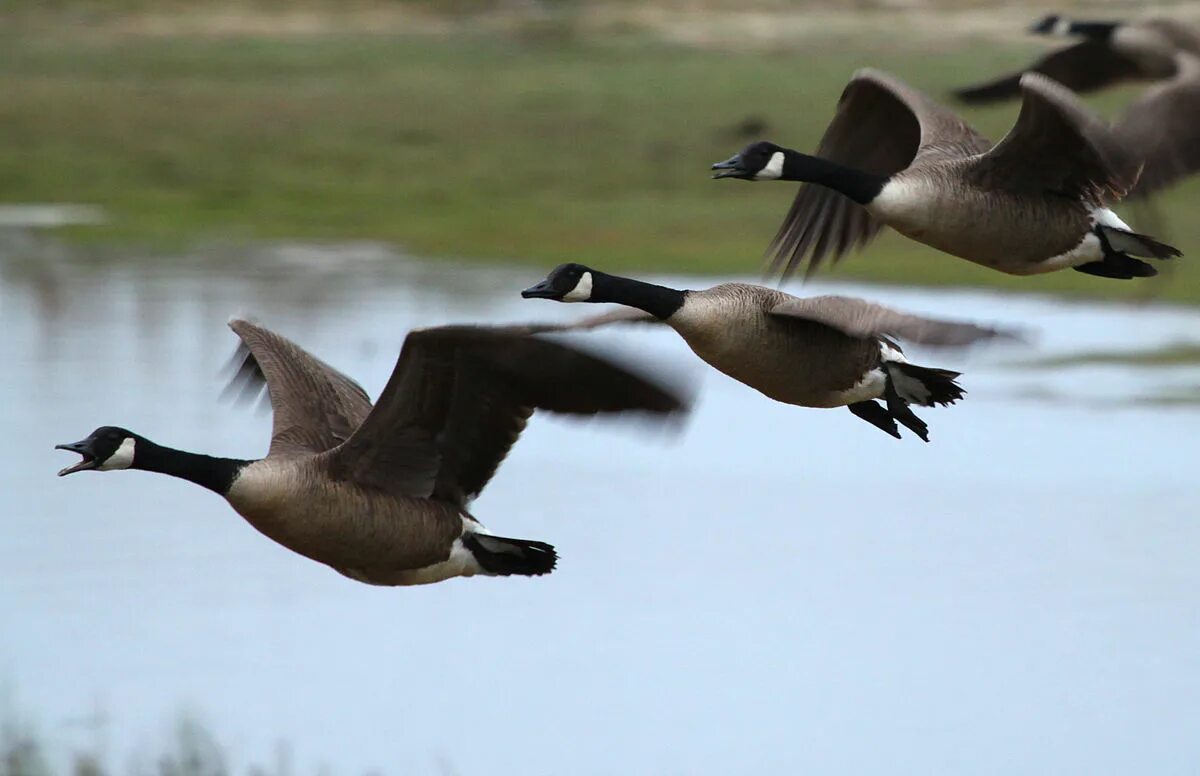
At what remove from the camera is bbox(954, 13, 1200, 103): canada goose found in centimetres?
1056

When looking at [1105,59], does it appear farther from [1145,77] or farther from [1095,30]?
[1145,77]

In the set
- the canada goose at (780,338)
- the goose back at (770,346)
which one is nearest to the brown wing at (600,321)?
the canada goose at (780,338)

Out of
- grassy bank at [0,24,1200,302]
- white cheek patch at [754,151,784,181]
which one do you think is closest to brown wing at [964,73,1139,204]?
white cheek patch at [754,151,784,181]

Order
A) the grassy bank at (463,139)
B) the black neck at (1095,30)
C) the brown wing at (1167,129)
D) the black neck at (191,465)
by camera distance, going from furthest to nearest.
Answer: the grassy bank at (463,139), the black neck at (1095,30), the brown wing at (1167,129), the black neck at (191,465)

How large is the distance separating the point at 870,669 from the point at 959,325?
882 centimetres

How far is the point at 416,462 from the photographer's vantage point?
8.26 meters

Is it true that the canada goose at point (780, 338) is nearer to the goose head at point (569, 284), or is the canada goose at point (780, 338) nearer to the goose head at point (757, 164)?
the goose head at point (569, 284)

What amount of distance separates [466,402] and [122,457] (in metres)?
1.41

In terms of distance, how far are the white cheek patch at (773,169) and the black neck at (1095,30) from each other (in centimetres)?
311

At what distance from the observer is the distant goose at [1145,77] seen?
27.8ft

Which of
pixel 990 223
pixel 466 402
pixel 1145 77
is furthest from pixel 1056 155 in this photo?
pixel 466 402

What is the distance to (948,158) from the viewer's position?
905cm

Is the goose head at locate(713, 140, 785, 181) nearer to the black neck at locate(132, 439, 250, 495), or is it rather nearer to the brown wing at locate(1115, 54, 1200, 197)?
the brown wing at locate(1115, 54, 1200, 197)

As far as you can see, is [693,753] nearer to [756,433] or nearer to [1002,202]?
[1002,202]
